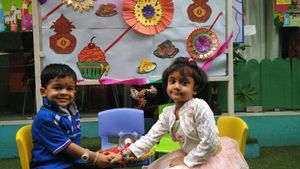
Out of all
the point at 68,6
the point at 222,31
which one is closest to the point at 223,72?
the point at 222,31

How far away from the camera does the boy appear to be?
2.74 m

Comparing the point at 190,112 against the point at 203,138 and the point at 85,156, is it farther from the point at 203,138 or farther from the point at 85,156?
the point at 85,156

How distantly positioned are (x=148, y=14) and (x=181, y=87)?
6.43 ft

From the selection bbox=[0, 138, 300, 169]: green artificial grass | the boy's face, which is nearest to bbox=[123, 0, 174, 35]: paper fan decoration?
bbox=[0, 138, 300, 169]: green artificial grass

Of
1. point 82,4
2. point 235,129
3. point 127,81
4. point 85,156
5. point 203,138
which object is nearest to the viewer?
point 203,138

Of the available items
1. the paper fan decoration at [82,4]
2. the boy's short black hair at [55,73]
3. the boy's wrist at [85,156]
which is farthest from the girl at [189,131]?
the paper fan decoration at [82,4]

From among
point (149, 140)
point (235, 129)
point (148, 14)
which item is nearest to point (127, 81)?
point (148, 14)

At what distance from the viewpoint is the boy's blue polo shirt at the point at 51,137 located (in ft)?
8.96

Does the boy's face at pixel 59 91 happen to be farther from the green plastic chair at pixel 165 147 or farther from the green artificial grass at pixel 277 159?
the green artificial grass at pixel 277 159

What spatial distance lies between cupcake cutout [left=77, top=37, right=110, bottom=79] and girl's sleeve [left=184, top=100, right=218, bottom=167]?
2.07m

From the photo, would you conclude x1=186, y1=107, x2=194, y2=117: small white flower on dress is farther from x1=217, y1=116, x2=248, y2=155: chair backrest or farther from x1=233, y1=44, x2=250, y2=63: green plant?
x1=233, y1=44, x2=250, y2=63: green plant

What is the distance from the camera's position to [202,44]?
4.74 metres

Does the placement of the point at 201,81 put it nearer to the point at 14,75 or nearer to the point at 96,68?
the point at 96,68

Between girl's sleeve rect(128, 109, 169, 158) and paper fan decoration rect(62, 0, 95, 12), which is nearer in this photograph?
girl's sleeve rect(128, 109, 169, 158)
